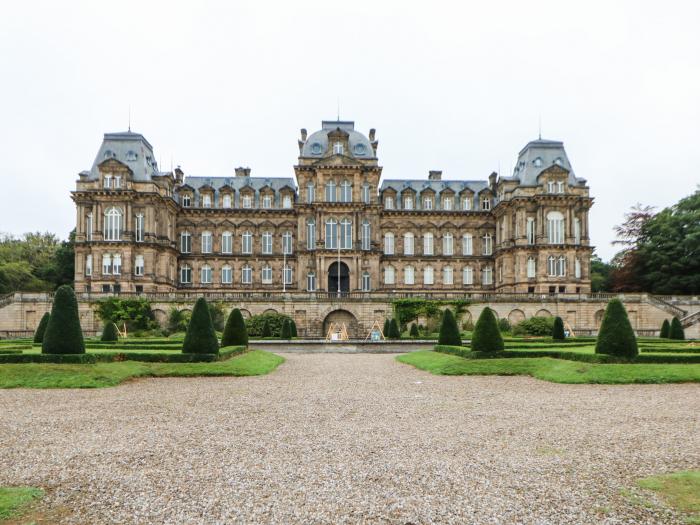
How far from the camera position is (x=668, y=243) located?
53.9 metres

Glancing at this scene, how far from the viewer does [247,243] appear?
60.7 m

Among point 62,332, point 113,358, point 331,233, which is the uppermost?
point 331,233

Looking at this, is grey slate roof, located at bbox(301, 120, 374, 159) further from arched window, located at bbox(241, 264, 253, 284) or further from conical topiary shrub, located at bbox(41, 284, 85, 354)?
conical topiary shrub, located at bbox(41, 284, 85, 354)

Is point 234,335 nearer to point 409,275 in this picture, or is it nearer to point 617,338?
point 617,338

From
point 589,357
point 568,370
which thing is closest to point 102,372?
point 568,370

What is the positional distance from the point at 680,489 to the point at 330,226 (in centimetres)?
4918

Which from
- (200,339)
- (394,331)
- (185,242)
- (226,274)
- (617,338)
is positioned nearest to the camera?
(617,338)

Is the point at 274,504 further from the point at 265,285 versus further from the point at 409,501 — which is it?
the point at 265,285

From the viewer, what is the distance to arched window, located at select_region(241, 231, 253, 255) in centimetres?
6056

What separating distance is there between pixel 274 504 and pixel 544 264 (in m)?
51.4

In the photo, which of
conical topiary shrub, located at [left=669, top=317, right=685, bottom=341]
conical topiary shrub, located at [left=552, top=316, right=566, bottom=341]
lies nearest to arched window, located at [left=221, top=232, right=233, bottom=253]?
conical topiary shrub, located at [left=552, top=316, right=566, bottom=341]

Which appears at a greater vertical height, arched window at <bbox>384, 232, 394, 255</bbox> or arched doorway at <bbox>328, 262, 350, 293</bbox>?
arched window at <bbox>384, 232, 394, 255</bbox>

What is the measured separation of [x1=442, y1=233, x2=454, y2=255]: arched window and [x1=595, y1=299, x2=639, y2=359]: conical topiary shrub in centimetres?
4114

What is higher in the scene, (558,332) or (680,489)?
(558,332)
